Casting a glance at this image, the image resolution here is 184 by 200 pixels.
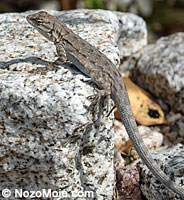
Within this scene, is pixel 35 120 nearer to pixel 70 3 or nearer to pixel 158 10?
pixel 70 3

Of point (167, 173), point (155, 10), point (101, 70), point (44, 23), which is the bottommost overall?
point (167, 173)

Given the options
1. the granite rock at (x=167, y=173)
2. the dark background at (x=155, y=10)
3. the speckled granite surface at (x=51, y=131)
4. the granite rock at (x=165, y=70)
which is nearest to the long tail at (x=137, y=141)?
the speckled granite surface at (x=51, y=131)

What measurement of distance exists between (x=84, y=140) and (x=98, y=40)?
47.7 inches

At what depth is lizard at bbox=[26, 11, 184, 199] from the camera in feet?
10.2

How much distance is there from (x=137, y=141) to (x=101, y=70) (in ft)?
2.35

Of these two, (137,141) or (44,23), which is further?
(44,23)

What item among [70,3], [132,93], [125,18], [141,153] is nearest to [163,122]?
[132,93]

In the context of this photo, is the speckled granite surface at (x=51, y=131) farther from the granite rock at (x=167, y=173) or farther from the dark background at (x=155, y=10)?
the dark background at (x=155, y=10)

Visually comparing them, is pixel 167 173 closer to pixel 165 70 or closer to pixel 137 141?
pixel 137 141

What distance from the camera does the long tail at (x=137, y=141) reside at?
3.10m

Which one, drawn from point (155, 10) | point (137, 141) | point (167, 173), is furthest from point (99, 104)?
point (155, 10)

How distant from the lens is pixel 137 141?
314cm

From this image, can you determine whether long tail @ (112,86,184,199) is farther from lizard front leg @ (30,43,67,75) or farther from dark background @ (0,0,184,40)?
dark background @ (0,0,184,40)

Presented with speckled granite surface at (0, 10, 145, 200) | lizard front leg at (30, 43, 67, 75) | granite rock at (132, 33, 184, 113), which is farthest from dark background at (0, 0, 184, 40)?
speckled granite surface at (0, 10, 145, 200)
